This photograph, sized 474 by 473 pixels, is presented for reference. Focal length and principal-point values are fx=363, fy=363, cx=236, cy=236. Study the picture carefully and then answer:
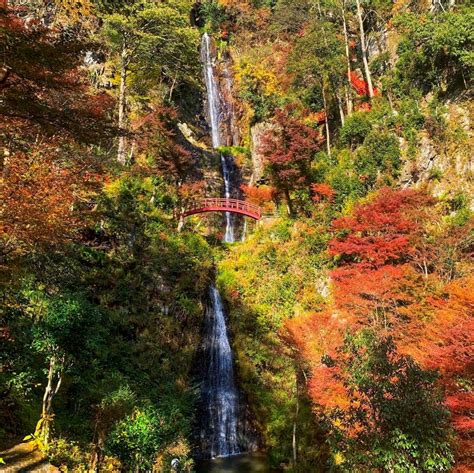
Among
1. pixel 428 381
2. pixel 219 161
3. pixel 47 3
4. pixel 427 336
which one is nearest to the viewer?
pixel 428 381

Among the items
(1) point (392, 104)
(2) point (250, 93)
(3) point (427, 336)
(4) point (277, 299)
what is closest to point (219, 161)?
(2) point (250, 93)

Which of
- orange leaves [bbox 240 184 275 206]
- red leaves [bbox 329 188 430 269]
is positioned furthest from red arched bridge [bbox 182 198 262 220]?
red leaves [bbox 329 188 430 269]

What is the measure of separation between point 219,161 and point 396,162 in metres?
15.2

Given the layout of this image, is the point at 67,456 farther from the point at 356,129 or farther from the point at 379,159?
the point at 356,129

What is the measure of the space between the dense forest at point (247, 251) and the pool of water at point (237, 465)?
0.35 metres

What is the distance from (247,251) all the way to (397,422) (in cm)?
1723

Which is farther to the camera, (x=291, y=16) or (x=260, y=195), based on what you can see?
(x=291, y=16)

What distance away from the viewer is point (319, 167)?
80.5 feet

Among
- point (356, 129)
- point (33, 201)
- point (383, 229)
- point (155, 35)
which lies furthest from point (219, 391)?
point (155, 35)

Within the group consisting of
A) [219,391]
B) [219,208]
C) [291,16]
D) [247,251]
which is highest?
[291,16]

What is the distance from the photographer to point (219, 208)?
23922 mm

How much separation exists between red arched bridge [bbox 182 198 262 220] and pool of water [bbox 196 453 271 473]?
13.5 meters

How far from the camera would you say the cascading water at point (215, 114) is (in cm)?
2794

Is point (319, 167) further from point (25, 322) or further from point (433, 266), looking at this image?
point (25, 322)
